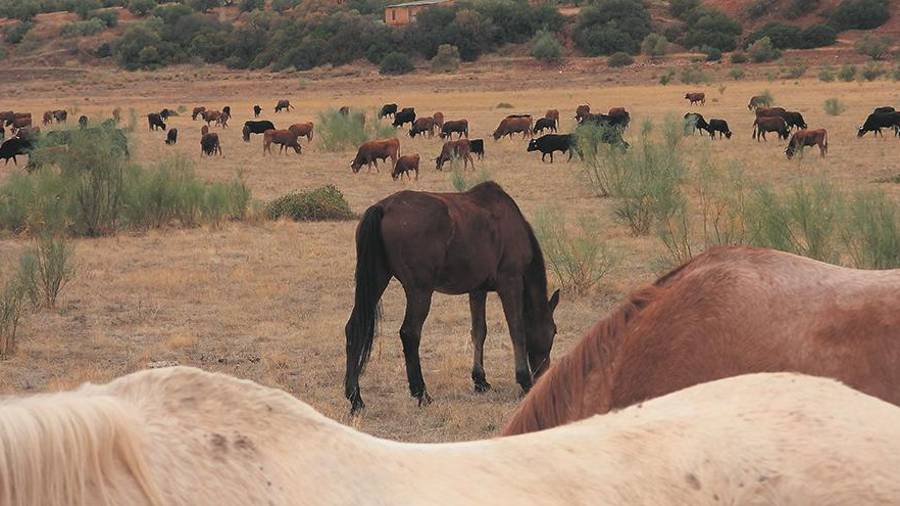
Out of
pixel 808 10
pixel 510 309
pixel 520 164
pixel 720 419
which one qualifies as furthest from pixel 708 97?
pixel 720 419

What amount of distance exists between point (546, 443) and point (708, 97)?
163 feet

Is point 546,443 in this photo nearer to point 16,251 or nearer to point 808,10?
point 16,251

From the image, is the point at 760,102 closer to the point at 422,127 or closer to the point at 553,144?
the point at 422,127

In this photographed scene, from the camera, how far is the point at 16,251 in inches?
568

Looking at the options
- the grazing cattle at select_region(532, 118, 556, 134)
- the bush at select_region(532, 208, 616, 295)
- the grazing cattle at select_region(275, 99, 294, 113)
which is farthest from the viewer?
the grazing cattle at select_region(275, 99, 294, 113)

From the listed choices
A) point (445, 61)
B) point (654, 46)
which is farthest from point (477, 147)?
point (654, 46)

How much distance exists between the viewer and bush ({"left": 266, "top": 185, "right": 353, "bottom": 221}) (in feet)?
56.2

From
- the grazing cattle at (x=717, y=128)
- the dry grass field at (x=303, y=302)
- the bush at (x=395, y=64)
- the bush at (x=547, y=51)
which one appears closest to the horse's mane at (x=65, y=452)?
the dry grass field at (x=303, y=302)

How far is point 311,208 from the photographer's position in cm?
1717

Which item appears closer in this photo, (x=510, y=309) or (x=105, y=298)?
(x=510, y=309)

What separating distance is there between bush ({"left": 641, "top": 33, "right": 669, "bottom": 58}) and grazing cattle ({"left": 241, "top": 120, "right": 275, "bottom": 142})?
4077 cm

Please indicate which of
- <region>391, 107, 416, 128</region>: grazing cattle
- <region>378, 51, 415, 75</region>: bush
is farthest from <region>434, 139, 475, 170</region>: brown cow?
<region>378, 51, 415, 75</region>: bush

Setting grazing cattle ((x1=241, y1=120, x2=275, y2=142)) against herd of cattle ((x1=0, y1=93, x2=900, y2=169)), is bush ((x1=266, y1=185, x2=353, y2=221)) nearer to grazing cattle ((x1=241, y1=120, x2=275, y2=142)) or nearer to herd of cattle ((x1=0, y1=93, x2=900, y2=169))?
herd of cattle ((x1=0, y1=93, x2=900, y2=169))

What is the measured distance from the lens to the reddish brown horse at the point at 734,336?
12.2 feet
